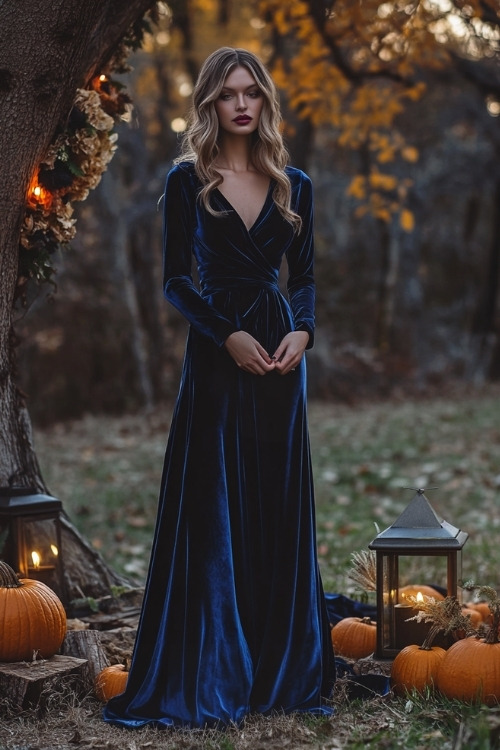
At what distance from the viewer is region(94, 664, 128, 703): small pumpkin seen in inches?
136

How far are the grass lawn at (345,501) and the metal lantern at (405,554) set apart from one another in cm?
39

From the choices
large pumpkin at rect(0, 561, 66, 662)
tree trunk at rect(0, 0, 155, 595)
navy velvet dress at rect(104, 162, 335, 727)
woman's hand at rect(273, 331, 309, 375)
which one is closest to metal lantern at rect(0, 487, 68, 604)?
tree trunk at rect(0, 0, 155, 595)

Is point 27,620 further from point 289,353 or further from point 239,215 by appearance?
point 239,215

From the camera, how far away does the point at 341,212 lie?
22312 millimetres

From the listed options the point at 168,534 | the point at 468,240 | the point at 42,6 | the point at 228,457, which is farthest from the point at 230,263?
Result: the point at 468,240

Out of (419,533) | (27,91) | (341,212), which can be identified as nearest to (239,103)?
(27,91)

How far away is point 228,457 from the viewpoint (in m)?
3.39

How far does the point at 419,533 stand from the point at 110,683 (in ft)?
4.35

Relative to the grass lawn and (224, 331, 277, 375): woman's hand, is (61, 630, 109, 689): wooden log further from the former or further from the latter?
(224, 331, 277, 375): woman's hand

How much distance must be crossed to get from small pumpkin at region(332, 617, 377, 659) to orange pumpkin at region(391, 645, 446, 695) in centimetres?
45

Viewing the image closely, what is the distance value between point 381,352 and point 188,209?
1554 centimetres

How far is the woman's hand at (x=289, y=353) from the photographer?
334 centimetres

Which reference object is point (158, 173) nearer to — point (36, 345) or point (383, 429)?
point (36, 345)

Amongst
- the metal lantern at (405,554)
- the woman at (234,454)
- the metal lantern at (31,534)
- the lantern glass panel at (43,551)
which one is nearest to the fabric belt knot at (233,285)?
the woman at (234,454)
